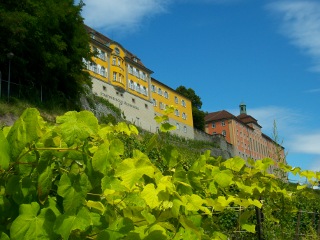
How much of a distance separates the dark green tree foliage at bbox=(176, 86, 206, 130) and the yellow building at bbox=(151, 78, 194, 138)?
381 centimetres

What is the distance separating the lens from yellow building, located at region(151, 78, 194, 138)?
5744 cm

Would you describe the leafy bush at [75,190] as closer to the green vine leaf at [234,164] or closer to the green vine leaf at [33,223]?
the green vine leaf at [33,223]

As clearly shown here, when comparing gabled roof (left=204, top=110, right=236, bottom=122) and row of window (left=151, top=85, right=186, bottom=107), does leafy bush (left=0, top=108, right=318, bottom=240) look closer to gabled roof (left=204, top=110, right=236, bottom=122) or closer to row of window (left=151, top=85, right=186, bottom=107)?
row of window (left=151, top=85, right=186, bottom=107)

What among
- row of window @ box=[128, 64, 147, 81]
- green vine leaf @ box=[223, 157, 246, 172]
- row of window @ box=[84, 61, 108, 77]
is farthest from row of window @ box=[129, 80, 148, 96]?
green vine leaf @ box=[223, 157, 246, 172]

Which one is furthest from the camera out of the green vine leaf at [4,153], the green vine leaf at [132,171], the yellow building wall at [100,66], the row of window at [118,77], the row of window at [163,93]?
the row of window at [163,93]

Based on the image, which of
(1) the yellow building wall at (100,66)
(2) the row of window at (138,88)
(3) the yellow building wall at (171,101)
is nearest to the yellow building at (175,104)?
(3) the yellow building wall at (171,101)

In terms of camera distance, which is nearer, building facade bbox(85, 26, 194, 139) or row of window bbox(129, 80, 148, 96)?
building facade bbox(85, 26, 194, 139)

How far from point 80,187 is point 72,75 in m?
23.9

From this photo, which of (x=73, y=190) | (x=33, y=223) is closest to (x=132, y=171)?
(x=73, y=190)

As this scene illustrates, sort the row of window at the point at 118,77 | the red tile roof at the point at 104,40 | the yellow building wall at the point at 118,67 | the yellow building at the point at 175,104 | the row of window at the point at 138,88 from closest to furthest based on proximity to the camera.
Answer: the yellow building wall at the point at 118,67
the row of window at the point at 118,77
the red tile roof at the point at 104,40
the row of window at the point at 138,88
the yellow building at the point at 175,104

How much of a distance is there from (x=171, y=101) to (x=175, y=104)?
3.22 ft

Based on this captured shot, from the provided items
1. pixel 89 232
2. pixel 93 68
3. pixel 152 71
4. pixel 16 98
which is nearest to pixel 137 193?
pixel 89 232

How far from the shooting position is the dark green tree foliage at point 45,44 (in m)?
20.5

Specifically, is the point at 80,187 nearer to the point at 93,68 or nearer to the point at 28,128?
the point at 28,128
